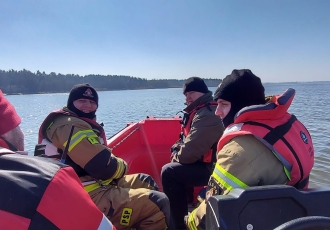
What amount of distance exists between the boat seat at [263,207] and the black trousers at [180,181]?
1.68 m

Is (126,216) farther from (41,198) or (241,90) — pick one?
(41,198)

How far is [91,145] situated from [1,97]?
112 cm

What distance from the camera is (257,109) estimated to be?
1.60 meters

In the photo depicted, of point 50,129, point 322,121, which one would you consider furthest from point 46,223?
point 322,121

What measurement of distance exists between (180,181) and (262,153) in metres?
1.63

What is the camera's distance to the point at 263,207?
1.25m

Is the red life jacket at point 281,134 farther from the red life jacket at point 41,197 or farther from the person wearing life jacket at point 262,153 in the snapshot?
the red life jacket at point 41,197

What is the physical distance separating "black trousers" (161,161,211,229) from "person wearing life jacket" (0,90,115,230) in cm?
202

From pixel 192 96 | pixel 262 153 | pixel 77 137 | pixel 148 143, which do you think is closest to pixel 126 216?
pixel 77 137

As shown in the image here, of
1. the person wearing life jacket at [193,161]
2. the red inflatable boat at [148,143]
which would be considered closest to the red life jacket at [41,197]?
the person wearing life jacket at [193,161]

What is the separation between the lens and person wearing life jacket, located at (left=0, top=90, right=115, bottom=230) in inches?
31.9

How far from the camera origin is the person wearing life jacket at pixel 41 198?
2.66ft

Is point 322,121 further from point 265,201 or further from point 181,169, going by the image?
point 265,201

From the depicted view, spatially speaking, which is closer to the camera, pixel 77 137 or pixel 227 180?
pixel 227 180
